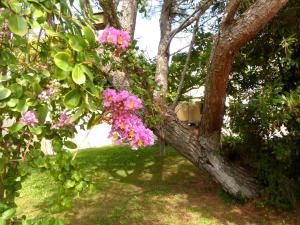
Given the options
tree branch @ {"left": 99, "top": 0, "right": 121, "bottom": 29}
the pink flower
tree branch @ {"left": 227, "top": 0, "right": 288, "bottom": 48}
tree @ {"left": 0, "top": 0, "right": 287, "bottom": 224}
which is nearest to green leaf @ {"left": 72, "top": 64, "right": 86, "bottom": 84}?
tree @ {"left": 0, "top": 0, "right": 287, "bottom": 224}

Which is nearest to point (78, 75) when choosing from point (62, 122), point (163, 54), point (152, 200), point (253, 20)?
point (62, 122)

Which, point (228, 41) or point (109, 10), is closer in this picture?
point (228, 41)

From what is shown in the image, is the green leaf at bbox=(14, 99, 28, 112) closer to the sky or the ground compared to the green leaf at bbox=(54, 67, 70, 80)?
closer to the ground

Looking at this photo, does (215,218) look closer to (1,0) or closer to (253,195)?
(253,195)

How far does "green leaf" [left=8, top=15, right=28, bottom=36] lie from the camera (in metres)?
1.37

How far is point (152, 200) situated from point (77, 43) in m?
5.06

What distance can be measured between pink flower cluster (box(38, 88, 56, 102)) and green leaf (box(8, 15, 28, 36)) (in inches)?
35.9

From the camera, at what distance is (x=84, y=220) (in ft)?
18.2

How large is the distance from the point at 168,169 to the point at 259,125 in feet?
8.84

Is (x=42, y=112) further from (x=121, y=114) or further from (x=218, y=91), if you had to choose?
(x=218, y=91)

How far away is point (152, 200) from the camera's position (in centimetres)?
630

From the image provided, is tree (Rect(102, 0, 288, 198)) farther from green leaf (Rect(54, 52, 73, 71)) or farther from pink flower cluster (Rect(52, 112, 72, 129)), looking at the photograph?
green leaf (Rect(54, 52, 73, 71))

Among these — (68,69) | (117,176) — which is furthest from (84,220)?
(68,69)

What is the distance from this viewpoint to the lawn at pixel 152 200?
18.3 feet
